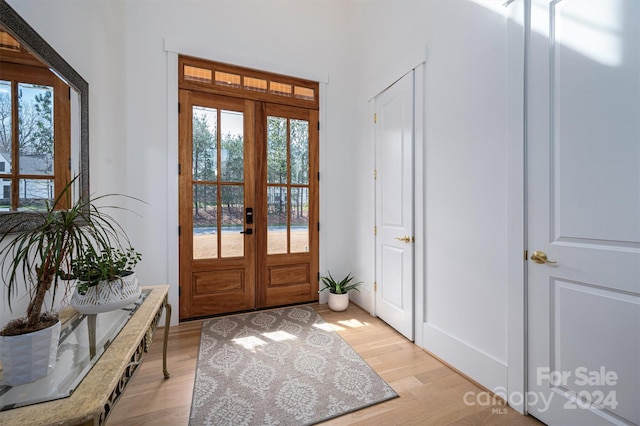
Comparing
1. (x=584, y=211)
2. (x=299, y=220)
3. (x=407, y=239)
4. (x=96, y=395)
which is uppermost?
(x=584, y=211)

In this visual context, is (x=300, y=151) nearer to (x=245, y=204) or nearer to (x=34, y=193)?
(x=245, y=204)

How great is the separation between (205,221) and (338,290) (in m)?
1.64

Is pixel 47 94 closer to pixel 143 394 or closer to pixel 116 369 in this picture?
pixel 116 369

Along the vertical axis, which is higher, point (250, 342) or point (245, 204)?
point (245, 204)

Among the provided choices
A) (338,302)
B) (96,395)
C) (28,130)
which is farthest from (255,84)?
(96,395)

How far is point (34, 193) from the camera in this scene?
1.28 metres

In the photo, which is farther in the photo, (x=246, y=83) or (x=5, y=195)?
(x=246, y=83)

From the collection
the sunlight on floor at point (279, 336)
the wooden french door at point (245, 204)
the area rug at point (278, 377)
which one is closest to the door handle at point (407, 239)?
the area rug at point (278, 377)

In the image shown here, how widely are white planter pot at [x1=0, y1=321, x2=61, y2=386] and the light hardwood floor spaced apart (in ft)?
2.84

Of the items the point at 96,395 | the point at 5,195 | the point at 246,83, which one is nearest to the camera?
the point at 96,395

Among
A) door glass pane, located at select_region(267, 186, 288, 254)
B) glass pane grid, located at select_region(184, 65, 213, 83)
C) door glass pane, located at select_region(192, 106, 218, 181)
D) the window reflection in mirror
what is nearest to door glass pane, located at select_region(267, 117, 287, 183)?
door glass pane, located at select_region(267, 186, 288, 254)

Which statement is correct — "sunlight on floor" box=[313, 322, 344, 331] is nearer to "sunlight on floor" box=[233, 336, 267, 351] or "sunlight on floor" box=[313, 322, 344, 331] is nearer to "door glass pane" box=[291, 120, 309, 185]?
"sunlight on floor" box=[233, 336, 267, 351]

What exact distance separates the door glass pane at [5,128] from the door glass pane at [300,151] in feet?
7.50

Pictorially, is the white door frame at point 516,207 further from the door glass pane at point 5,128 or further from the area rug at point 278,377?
the door glass pane at point 5,128
